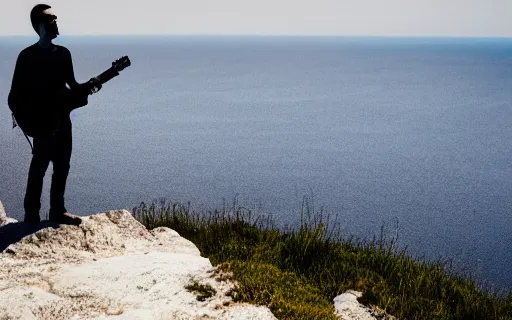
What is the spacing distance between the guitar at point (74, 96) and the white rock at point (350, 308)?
319cm

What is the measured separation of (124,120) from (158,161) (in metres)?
13.2

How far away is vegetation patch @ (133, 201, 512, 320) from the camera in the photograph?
4551mm

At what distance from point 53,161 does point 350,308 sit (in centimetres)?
357

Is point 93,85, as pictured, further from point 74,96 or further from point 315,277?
point 315,277

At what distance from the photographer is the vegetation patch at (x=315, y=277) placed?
4551 millimetres

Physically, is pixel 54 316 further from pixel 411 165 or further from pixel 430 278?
pixel 411 165

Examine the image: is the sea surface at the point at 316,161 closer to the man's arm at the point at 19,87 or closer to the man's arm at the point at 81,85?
the man's arm at the point at 81,85

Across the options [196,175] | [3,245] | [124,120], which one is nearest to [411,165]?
[196,175]

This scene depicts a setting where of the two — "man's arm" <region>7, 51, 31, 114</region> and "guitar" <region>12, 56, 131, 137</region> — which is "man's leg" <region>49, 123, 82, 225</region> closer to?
"guitar" <region>12, 56, 131, 137</region>

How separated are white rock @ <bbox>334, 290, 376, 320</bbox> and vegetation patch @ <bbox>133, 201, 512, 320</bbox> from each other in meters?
0.09

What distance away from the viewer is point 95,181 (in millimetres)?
26062
